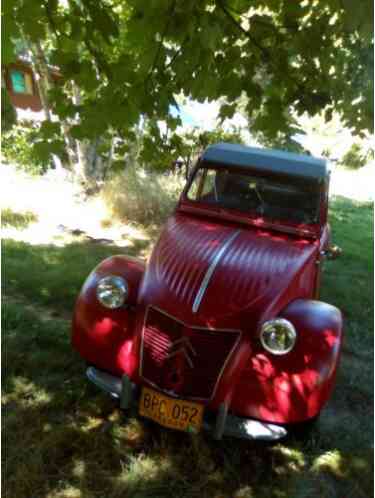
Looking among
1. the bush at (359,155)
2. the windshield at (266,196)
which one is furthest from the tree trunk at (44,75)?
the bush at (359,155)

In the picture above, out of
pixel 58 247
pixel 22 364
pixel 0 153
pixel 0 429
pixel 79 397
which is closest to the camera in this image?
pixel 0 429

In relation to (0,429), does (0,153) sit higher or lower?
higher

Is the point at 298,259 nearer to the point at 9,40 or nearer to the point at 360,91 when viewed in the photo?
the point at 360,91

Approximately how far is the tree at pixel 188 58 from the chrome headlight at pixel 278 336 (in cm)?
143

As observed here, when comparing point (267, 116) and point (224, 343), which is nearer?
point (224, 343)

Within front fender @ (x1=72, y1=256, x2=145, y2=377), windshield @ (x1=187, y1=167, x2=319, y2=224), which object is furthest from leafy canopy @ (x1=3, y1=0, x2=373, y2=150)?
front fender @ (x1=72, y1=256, x2=145, y2=377)

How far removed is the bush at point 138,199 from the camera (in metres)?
8.19

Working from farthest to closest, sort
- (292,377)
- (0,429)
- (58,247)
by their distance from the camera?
(58,247) < (0,429) < (292,377)

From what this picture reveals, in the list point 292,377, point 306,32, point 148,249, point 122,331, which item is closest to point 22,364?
point 122,331

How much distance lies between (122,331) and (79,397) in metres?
0.68

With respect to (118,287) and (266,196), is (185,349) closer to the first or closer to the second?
(118,287)

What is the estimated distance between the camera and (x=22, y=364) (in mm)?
3434

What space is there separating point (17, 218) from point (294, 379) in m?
6.48

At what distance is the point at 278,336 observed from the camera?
258 centimetres
